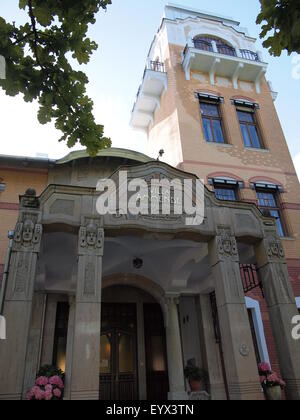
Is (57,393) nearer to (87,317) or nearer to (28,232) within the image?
(87,317)

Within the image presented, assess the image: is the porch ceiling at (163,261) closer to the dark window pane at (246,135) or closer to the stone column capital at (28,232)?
the stone column capital at (28,232)

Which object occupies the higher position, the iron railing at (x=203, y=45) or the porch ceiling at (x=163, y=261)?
the iron railing at (x=203, y=45)

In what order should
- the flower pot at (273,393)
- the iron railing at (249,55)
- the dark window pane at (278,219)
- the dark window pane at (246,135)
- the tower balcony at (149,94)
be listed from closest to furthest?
1. the flower pot at (273,393)
2. the dark window pane at (278,219)
3. the dark window pane at (246,135)
4. the tower balcony at (149,94)
5. the iron railing at (249,55)

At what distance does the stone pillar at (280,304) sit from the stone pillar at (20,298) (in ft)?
17.7

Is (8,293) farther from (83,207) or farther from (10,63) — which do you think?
(10,63)

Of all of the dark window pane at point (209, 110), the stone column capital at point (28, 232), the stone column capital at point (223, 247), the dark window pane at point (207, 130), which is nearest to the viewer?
the stone column capital at point (28, 232)

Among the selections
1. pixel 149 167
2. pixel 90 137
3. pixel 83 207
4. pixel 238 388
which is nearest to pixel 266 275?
pixel 238 388

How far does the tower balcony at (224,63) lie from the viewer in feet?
51.7

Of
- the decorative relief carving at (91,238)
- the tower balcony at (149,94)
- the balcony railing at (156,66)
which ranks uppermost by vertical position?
the balcony railing at (156,66)

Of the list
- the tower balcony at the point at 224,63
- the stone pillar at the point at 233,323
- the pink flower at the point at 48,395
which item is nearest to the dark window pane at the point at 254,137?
the tower balcony at the point at 224,63

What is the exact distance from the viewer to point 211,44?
17094 mm

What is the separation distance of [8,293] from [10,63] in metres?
4.11

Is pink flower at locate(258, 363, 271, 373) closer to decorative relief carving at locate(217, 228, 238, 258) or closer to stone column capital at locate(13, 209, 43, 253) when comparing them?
decorative relief carving at locate(217, 228, 238, 258)
